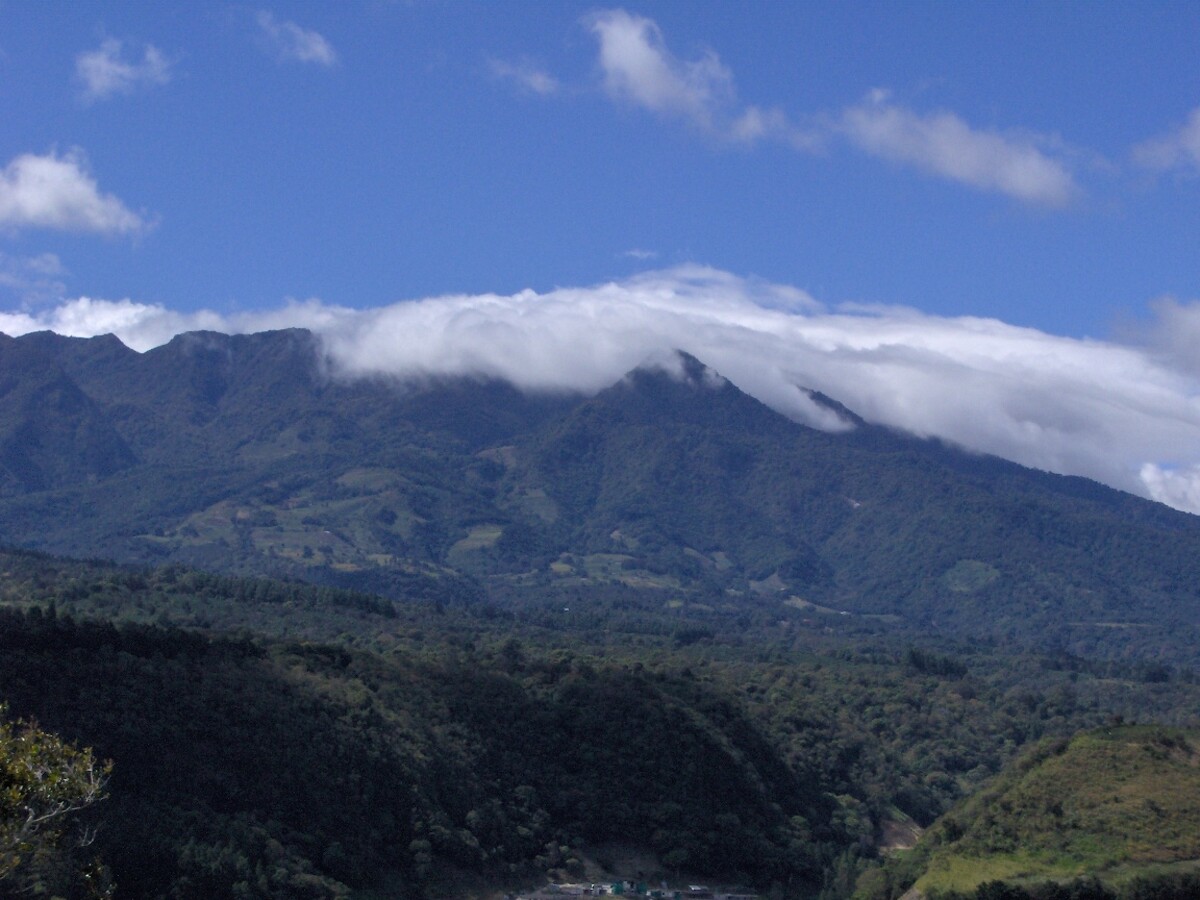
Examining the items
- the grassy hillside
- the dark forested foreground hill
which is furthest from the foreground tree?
the grassy hillside

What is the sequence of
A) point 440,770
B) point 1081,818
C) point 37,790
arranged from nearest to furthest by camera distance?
point 37,790
point 1081,818
point 440,770

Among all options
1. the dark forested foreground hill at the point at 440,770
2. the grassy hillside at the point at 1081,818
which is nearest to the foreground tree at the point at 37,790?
the dark forested foreground hill at the point at 440,770

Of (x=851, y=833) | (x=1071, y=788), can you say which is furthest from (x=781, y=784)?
(x=1071, y=788)

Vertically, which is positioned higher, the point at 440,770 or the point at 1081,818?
the point at 1081,818

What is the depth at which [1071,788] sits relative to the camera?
10488cm

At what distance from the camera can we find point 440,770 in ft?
354

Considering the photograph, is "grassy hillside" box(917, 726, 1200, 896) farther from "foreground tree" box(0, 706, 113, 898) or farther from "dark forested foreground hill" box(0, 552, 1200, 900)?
"foreground tree" box(0, 706, 113, 898)

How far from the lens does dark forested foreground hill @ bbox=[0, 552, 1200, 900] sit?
294 feet

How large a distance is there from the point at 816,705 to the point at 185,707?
80.2 m

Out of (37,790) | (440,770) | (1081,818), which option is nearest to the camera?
(37,790)

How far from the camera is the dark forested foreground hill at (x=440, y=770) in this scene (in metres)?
89.7

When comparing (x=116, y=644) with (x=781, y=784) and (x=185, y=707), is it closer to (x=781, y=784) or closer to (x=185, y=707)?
(x=185, y=707)

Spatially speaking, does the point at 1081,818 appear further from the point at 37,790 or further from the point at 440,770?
the point at 37,790

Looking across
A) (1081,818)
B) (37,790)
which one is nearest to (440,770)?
(1081,818)
